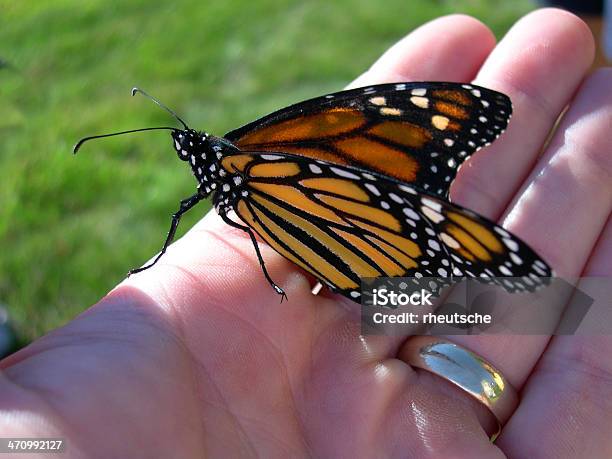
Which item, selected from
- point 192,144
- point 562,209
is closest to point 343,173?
point 192,144

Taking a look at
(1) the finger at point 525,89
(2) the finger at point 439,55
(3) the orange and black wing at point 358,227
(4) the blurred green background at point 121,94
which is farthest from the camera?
(4) the blurred green background at point 121,94

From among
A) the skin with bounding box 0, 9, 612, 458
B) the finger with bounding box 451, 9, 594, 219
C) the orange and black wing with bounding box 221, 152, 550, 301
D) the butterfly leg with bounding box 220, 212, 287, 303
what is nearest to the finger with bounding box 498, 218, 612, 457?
the skin with bounding box 0, 9, 612, 458

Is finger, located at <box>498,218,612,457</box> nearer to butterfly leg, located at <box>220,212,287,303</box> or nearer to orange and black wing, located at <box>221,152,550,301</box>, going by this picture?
orange and black wing, located at <box>221,152,550,301</box>

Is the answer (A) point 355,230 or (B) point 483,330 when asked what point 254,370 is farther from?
(B) point 483,330

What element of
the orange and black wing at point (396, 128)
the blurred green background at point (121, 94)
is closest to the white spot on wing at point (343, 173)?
the orange and black wing at point (396, 128)

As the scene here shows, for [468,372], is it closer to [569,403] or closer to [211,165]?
[569,403]

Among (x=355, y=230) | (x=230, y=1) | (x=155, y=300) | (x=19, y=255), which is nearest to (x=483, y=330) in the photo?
(x=355, y=230)

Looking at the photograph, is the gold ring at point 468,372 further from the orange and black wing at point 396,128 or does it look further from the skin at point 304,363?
the orange and black wing at point 396,128
